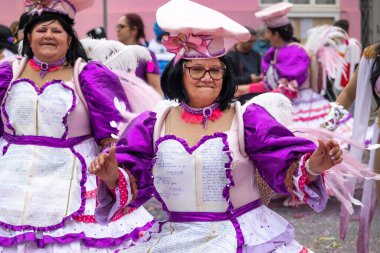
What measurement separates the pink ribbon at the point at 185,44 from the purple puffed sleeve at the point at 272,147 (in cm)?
39

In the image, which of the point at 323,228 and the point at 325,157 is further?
the point at 323,228

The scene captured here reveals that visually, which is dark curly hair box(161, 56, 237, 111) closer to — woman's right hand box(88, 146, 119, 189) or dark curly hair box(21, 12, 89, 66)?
woman's right hand box(88, 146, 119, 189)

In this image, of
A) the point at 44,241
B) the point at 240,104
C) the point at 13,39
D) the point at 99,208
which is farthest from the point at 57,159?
the point at 13,39

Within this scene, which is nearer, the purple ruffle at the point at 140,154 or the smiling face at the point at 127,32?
the purple ruffle at the point at 140,154

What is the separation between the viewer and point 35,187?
183 inches

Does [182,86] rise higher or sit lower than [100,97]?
higher

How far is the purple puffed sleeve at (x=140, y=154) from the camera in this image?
3748 mm

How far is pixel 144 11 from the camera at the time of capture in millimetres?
13281

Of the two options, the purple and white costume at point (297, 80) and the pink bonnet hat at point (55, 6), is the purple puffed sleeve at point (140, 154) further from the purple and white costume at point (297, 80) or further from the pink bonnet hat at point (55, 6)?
the purple and white costume at point (297, 80)

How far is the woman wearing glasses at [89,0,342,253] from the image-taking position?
3613 millimetres

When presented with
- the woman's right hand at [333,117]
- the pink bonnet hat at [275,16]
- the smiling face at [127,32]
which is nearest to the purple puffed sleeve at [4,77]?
the woman's right hand at [333,117]

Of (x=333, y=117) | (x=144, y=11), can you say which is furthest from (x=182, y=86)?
(x=144, y=11)

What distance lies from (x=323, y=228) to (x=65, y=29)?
11.1 feet

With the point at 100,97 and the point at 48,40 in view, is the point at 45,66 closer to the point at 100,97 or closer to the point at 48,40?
the point at 48,40
